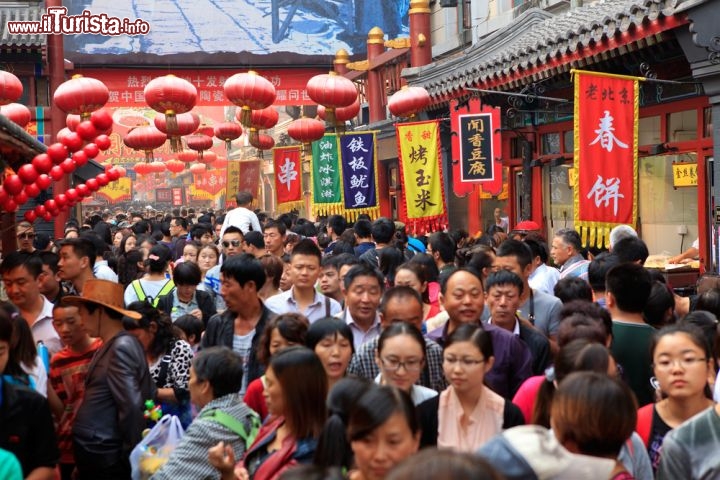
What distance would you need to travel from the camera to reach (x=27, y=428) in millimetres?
4531

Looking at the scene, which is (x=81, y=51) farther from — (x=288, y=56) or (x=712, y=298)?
(x=712, y=298)

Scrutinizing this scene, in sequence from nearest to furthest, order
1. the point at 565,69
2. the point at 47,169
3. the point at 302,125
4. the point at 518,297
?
the point at 518,297 < the point at 47,169 < the point at 565,69 < the point at 302,125

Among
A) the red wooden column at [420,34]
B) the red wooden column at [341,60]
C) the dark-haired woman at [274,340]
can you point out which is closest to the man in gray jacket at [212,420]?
the dark-haired woman at [274,340]

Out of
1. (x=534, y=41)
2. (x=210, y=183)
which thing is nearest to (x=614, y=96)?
(x=534, y=41)

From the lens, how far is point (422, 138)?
1639 cm

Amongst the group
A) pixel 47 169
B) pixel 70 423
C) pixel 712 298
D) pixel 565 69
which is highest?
A: pixel 565 69

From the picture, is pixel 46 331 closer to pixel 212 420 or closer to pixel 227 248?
pixel 212 420

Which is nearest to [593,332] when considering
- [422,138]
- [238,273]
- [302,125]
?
[238,273]

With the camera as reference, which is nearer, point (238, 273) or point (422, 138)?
point (238, 273)

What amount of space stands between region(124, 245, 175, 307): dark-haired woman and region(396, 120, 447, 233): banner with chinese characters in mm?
6725

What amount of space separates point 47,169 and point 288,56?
636 inches

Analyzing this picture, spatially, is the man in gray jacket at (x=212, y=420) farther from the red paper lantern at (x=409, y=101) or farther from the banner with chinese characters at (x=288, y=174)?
the banner with chinese characters at (x=288, y=174)

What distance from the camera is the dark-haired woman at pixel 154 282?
9516mm

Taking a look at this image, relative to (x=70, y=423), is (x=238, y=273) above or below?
above
